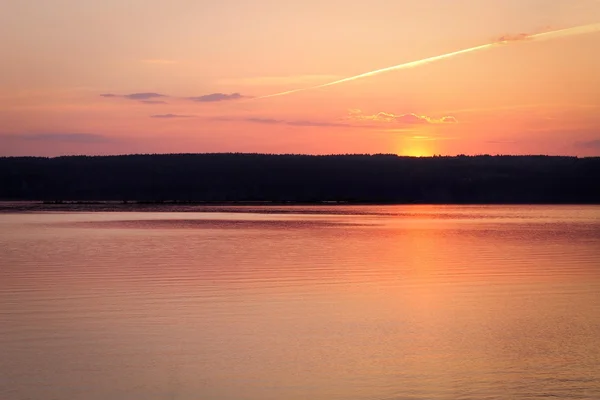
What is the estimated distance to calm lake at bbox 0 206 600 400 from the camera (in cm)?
837

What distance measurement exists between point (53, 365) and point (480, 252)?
15.8 meters

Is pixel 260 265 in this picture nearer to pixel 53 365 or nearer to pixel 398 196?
pixel 53 365

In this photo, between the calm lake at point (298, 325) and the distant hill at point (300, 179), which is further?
the distant hill at point (300, 179)

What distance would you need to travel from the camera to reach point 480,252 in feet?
75.7

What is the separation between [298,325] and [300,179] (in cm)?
10514

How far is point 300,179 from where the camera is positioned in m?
116

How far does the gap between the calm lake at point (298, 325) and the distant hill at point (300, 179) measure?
84.6m

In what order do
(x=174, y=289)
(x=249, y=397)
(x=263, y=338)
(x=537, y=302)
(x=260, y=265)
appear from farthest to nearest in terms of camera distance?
(x=260, y=265) → (x=174, y=289) → (x=537, y=302) → (x=263, y=338) → (x=249, y=397)

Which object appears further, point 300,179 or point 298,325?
point 300,179

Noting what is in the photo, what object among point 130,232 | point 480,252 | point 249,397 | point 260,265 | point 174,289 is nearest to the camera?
point 249,397


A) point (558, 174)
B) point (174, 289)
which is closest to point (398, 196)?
point (558, 174)

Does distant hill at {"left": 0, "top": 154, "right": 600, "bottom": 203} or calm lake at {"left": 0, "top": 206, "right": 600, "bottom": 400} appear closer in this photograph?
calm lake at {"left": 0, "top": 206, "right": 600, "bottom": 400}

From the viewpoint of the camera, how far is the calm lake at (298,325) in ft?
27.5

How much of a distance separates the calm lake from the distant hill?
84.6 meters
